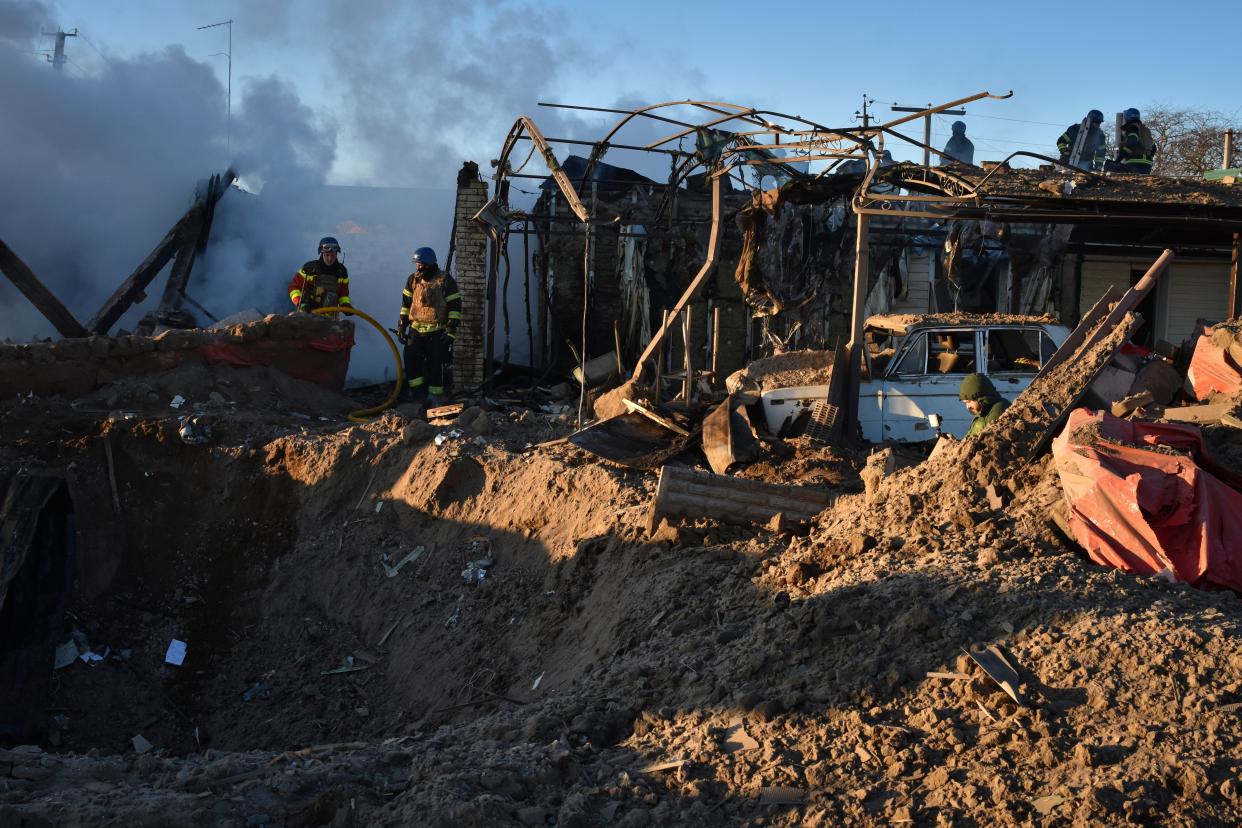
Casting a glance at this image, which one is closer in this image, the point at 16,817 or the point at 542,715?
the point at 16,817

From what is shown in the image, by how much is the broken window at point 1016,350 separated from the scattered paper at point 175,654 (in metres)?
7.18

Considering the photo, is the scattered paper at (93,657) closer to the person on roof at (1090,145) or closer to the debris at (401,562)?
the debris at (401,562)

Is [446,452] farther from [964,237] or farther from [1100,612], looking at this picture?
[964,237]

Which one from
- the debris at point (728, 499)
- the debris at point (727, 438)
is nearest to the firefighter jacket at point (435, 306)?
the debris at point (727, 438)

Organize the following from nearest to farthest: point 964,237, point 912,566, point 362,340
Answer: point 912,566 → point 964,237 → point 362,340

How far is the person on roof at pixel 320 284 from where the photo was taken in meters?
13.3

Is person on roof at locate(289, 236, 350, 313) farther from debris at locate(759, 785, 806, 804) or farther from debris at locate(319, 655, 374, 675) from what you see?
debris at locate(759, 785, 806, 804)

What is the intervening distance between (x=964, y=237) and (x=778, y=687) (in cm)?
1162

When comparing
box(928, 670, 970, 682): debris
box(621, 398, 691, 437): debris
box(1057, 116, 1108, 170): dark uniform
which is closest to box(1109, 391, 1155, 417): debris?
box(928, 670, 970, 682): debris

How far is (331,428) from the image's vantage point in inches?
428

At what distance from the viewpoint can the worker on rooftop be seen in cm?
1295

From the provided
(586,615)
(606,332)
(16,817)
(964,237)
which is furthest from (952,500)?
(606,332)

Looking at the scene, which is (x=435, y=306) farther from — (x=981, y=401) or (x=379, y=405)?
(x=981, y=401)

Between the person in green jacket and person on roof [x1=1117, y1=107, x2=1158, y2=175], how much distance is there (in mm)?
8911
